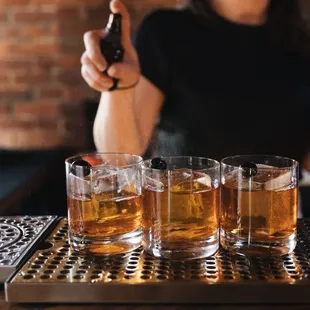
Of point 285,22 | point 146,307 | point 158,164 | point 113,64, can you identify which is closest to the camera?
point 146,307

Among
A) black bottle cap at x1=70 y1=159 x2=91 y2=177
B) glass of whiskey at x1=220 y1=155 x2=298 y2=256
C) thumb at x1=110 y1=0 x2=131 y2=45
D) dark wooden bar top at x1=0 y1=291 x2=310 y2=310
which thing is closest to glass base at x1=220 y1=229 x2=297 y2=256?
glass of whiskey at x1=220 y1=155 x2=298 y2=256

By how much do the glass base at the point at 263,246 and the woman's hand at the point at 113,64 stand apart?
0.46 metres

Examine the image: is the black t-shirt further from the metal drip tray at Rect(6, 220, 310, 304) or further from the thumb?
the metal drip tray at Rect(6, 220, 310, 304)

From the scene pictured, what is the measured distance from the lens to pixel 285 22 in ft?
3.83

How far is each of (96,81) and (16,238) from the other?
1.35 feet

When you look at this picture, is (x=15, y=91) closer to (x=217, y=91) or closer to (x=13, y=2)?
(x=13, y=2)

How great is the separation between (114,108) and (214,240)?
17.9 inches

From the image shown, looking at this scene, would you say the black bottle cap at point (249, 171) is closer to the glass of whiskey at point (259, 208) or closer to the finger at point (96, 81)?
the glass of whiskey at point (259, 208)

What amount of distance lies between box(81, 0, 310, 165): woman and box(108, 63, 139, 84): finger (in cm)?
2

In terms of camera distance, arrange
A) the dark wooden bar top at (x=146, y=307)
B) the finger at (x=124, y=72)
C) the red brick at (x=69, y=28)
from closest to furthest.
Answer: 1. the dark wooden bar top at (x=146, y=307)
2. the finger at (x=124, y=72)
3. the red brick at (x=69, y=28)

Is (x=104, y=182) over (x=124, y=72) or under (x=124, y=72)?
under

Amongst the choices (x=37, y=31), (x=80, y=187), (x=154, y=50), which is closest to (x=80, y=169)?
(x=80, y=187)

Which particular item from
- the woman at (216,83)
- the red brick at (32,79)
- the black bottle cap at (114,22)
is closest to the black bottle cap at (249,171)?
the woman at (216,83)

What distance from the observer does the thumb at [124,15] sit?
111cm
